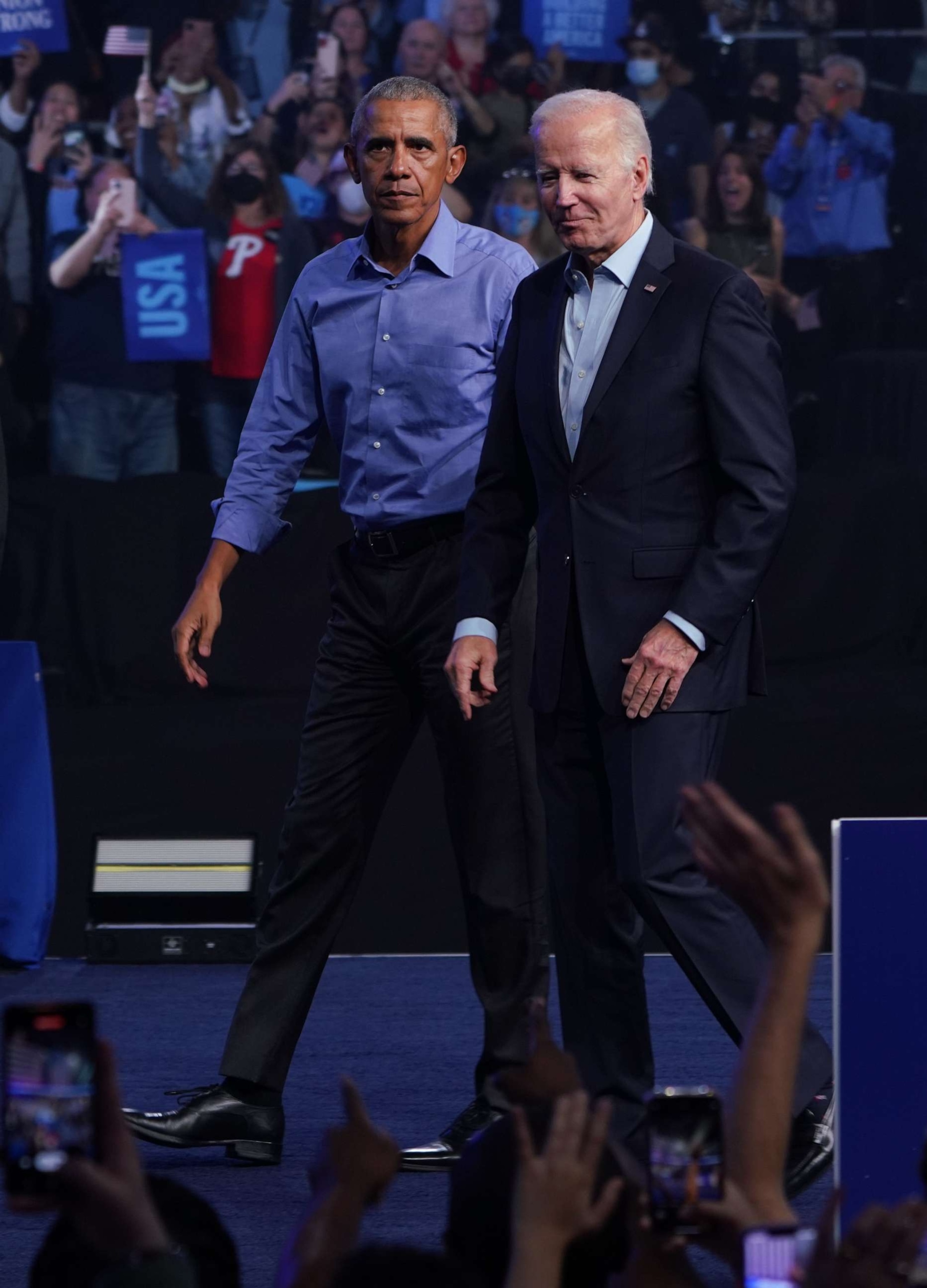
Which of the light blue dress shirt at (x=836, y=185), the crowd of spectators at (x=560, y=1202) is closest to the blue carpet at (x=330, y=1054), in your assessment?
the crowd of spectators at (x=560, y=1202)

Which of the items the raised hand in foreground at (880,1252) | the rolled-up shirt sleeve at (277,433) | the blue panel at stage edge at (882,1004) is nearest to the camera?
the raised hand in foreground at (880,1252)

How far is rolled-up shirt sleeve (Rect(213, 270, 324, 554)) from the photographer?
304 cm

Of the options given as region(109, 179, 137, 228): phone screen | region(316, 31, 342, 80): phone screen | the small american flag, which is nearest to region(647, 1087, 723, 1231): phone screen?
region(109, 179, 137, 228): phone screen

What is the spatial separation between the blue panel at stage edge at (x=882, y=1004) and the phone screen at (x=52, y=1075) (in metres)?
0.94

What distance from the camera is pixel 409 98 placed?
2.89 metres

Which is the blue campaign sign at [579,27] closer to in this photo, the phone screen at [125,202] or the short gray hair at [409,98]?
the phone screen at [125,202]

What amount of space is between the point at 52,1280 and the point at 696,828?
1.68ft

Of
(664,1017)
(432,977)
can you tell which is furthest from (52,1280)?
(432,977)

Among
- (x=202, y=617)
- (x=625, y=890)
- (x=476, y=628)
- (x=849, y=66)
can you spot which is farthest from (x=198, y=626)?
(x=849, y=66)

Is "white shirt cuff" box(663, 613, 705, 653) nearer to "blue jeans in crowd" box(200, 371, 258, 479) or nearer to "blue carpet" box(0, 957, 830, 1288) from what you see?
"blue carpet" box(0, 957, 830, 1288)

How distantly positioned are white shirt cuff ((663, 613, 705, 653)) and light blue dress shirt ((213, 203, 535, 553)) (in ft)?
1.82

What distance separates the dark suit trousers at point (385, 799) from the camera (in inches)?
114

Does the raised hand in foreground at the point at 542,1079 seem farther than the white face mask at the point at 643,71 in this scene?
No

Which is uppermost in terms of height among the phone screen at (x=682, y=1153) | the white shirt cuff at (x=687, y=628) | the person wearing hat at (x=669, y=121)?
the person wearing hat at (x=669, y=121)
